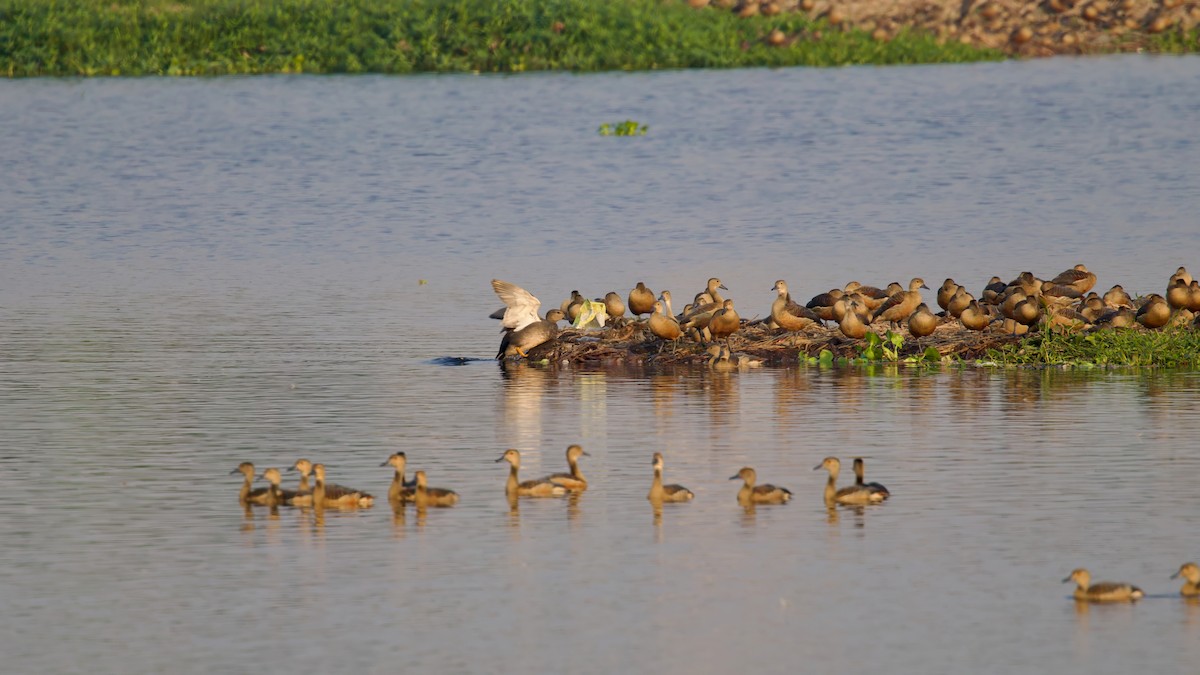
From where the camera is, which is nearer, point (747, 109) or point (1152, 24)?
point (747, 109)

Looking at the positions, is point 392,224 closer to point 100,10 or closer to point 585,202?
point 585,202

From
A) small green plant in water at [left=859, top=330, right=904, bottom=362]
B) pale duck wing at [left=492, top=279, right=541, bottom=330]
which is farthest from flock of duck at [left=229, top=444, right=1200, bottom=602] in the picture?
pale duck wing at [left=492, top=279, right=541, bottom=330]

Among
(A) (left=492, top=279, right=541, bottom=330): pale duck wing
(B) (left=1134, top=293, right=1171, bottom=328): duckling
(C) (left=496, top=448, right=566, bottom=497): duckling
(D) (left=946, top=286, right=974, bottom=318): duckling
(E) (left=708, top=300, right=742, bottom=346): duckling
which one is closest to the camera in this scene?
(C) (left=496, top=448, right=566, bottom=497): duckling

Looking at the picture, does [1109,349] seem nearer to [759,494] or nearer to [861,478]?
[861,478]

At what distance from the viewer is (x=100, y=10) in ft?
207

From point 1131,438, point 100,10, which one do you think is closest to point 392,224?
point 1131,438

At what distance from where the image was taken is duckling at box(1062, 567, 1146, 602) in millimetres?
13586

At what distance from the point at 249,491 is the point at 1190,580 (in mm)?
6651

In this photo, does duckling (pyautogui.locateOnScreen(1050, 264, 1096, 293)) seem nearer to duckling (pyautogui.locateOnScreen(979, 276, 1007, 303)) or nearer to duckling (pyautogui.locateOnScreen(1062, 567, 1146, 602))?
duckling (pyautogui.locateOnScreen(979, 276, 1007, 303))

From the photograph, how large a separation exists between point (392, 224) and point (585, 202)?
3.57 metres

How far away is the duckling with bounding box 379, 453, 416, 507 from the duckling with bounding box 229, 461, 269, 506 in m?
0.90

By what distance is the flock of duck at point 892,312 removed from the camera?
23344 mm

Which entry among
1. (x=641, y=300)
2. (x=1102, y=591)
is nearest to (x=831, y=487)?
(x=1102, y=591)

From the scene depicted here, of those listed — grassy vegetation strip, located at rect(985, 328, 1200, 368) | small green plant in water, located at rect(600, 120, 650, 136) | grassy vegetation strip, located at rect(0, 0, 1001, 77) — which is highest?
grassy vegetation strip, located at rect(0, 0, 1001, 77)
